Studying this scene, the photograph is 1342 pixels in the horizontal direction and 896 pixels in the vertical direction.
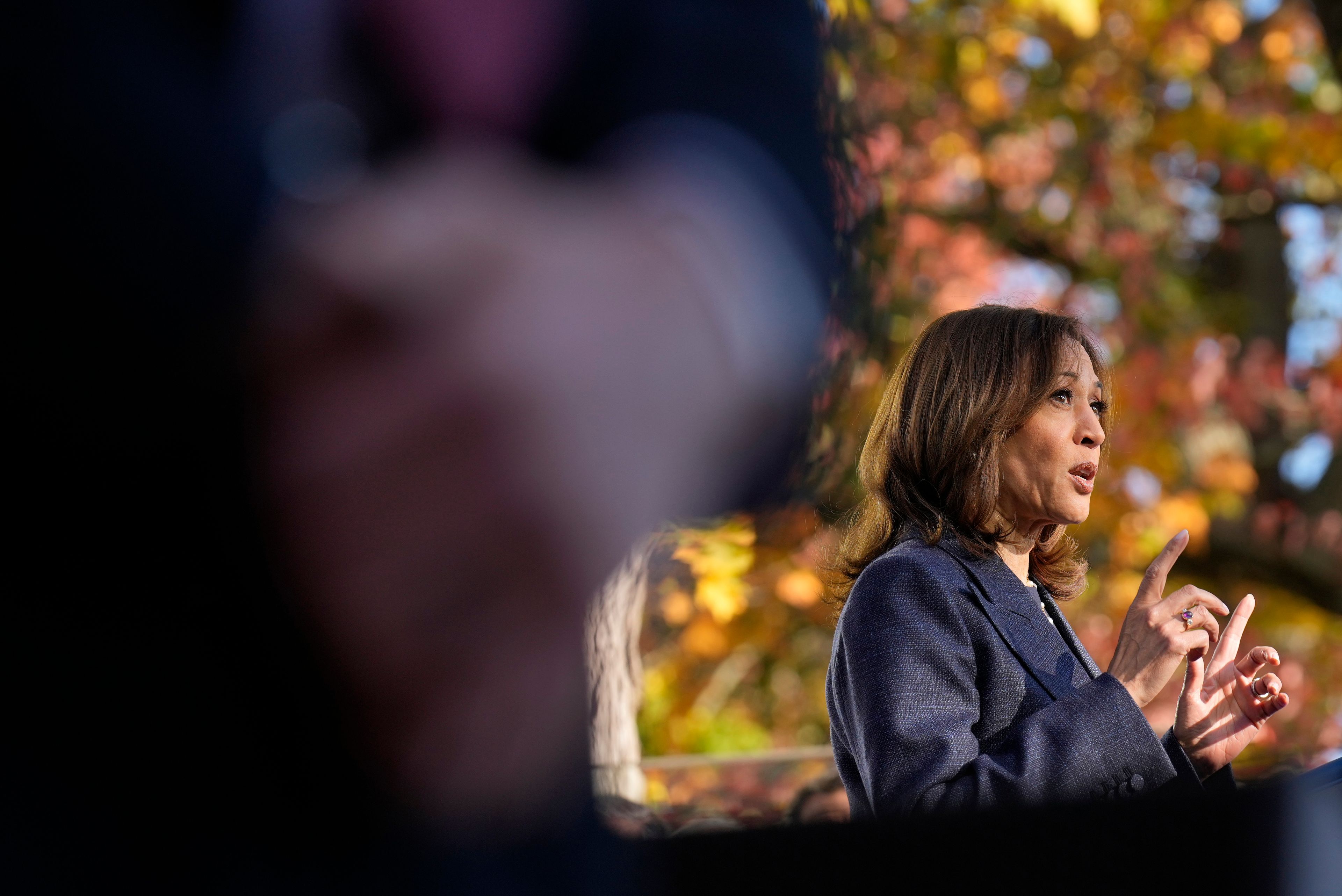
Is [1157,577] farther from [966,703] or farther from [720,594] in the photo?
[720,594]

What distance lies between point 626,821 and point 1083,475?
3.38ft

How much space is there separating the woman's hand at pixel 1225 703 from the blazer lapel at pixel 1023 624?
0.41 ft

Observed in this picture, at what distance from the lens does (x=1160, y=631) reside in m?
1.32

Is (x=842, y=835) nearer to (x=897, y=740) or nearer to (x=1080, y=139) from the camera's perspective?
(x=897, y=740)

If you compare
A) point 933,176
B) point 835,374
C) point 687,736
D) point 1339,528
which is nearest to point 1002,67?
point 933,176

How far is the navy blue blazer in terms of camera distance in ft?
3.93

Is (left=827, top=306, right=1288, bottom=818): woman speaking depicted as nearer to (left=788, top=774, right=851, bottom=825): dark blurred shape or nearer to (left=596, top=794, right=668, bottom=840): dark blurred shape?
(left=596, top=794, right=668, bottom=840): dark blurred shape

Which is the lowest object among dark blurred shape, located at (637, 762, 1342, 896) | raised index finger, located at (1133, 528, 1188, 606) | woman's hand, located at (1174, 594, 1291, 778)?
woman's hand, located at (1174, 594, 1291, 778)

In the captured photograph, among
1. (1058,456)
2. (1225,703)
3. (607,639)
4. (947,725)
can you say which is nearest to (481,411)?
(607,639)

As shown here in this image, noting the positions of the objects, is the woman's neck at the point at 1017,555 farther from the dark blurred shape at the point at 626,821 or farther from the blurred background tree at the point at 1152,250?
the blurred background tree at the point at 1152,250

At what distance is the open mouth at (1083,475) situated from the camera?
145 cm

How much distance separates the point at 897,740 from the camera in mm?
1232

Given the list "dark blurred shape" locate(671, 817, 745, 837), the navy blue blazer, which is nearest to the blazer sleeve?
the navy blue blazer

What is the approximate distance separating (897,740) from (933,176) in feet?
15.7
